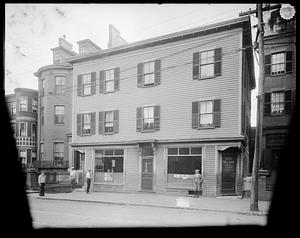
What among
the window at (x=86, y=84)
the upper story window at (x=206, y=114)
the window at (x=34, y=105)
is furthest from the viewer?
the window at (x=34, y=105)

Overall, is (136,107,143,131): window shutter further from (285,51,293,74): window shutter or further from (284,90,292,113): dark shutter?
(285,51,293,74): window shutter

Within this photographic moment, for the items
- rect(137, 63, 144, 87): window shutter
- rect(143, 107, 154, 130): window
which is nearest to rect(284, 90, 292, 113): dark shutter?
rect(143, 107, 154, 130): window

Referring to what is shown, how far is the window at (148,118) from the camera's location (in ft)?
63.2

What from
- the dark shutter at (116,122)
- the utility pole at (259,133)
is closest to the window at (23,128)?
the dark shutter at (116,122)

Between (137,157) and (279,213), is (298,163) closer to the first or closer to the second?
(279,213)

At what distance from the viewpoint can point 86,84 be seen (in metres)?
22.4

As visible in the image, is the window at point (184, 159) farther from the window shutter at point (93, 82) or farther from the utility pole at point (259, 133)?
the window shutter at point (93, 82)

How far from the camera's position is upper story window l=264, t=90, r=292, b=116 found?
1909 centimetres

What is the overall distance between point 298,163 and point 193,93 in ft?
50.1

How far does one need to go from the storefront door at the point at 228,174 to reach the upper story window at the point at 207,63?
527cm

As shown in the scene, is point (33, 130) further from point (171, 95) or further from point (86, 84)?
point (171, 95)

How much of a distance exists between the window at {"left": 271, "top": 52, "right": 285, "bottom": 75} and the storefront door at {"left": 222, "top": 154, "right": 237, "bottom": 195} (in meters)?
7.42

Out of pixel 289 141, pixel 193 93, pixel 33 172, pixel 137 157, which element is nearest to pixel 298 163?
pixel 289 141

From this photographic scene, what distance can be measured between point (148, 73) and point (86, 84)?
5.88m
